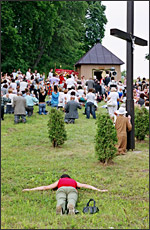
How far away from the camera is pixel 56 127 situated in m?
10.8

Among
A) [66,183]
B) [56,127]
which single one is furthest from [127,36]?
[66,183]

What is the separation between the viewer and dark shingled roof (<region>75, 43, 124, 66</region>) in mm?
34875

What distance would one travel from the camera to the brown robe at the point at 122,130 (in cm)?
1017

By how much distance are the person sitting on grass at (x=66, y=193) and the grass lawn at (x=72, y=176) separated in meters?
0.11

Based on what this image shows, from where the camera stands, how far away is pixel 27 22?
31.2 m

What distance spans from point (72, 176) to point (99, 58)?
92.6ft

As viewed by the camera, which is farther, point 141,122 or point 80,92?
point 80,92

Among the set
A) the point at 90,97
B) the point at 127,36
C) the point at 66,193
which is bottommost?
the point at 66,193

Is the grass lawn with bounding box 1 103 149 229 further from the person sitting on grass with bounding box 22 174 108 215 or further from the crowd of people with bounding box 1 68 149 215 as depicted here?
the crowd of people with bounding box 1 68 149 215

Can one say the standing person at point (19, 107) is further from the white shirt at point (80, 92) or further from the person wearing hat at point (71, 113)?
the white shirt at point (80, 92)

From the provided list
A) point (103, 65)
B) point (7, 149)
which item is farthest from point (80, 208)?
point (103, 65)

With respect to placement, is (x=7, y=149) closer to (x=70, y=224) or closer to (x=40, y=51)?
(x=70, y=224)

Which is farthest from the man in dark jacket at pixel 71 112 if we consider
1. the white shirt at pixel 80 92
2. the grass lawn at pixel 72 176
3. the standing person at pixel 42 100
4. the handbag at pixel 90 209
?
the handbag at pixel 90 209

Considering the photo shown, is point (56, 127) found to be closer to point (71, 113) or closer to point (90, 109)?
point (71, 113)
